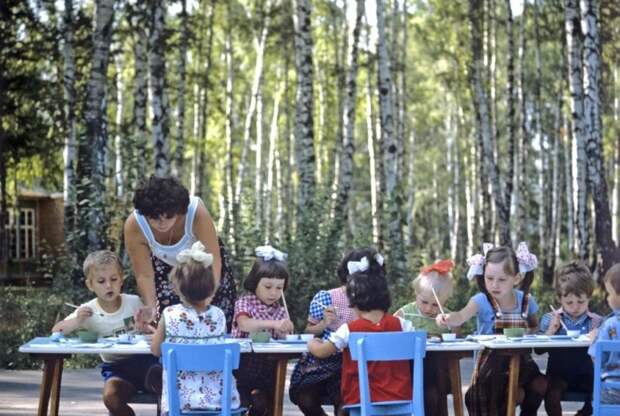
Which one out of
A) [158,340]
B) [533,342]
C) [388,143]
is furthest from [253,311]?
[388,143]

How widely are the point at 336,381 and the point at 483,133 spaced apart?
2440cm

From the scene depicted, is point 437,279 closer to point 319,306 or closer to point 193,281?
point 319,306

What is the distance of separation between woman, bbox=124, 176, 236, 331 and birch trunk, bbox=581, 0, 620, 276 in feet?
42.0

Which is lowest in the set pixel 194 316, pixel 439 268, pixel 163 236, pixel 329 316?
pixel 329 316

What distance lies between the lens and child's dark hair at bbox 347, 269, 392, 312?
7551 mm

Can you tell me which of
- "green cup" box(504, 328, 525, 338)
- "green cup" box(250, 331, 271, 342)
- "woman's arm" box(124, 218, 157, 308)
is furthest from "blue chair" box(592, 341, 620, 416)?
"woman's arm" box(124, 218, 157, 308)

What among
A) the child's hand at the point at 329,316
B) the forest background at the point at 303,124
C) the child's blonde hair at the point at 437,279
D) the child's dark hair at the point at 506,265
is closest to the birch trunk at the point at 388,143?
the forest background at the point at 303,124

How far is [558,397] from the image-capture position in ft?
27.9

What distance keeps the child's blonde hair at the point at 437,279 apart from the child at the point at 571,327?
30.5 inches

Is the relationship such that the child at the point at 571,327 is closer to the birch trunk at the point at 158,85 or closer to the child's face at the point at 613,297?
the child's face at the point at 613,297

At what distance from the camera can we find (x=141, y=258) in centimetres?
838

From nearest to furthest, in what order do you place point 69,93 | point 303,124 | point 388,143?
point 69,93 → point 303,124 → point 388,143

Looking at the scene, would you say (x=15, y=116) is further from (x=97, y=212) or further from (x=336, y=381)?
(x=336, y=381)

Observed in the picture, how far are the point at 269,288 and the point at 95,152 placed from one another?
10.3m
